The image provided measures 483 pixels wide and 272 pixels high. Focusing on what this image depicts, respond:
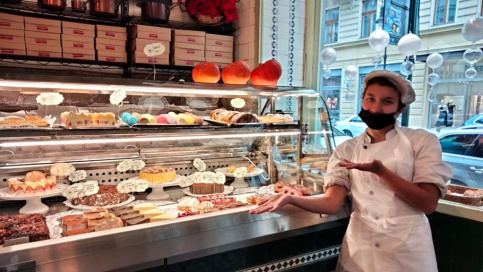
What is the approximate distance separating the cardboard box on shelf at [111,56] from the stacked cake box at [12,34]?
80 centimetres

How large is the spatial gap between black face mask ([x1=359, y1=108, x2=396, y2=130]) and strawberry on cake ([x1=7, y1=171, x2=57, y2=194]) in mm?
2270

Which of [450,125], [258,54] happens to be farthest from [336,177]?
[450,125]

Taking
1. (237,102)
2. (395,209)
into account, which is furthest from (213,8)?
(395,209)

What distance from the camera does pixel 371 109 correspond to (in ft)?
6.44

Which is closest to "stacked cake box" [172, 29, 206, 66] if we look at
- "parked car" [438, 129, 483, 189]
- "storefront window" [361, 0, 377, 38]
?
"storefront window" [361, 0, 377, 38]

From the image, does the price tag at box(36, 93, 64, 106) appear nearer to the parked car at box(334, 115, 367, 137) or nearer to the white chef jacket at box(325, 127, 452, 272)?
the white chef jacket at box(325, 127, 452, 272)

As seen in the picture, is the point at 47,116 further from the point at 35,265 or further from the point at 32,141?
the point at 35,265

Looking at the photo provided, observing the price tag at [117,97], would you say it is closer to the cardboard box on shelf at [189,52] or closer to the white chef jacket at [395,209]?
the white chef jacket at [395,209]

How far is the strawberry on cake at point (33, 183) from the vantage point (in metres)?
2.31

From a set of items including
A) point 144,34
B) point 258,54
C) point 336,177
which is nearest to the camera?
point 336,177

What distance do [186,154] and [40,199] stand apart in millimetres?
1246

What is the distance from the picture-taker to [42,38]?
3.65m

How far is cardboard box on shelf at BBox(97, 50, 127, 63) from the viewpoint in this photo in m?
4.02

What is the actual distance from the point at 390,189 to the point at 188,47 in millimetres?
3294
